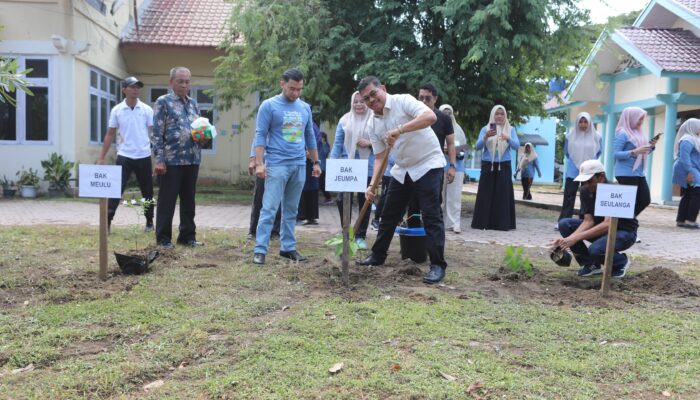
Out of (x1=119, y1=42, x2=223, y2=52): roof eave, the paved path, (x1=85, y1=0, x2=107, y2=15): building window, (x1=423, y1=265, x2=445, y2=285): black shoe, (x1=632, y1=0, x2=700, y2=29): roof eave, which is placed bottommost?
the paved path

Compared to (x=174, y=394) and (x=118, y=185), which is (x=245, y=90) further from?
(x=174, y=394)

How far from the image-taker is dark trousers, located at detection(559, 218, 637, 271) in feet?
17.7

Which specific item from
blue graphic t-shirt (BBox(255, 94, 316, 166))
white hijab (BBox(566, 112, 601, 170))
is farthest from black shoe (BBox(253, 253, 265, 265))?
white hijab (BBox(566, 112, 601, 170))

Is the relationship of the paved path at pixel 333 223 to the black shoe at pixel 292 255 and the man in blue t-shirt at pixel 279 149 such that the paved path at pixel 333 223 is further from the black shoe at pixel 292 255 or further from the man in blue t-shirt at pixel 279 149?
the man in blue t-shirt at pixel 279 149

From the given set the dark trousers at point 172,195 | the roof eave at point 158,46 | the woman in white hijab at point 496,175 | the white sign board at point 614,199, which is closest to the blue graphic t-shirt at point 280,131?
the dark trousers at point 172,195

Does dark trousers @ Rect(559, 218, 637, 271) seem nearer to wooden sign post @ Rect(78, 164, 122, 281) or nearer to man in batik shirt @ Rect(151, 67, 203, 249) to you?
man in batik shirt @ Rect(151, 67, 203, 249)

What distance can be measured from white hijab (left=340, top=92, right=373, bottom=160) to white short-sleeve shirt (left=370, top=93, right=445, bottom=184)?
1667 millimetres

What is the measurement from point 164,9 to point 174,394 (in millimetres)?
18567

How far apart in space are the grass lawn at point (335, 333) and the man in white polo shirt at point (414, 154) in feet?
1.30

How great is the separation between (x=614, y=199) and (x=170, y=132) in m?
4.32

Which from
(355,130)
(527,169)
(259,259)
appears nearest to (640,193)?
(355,130)

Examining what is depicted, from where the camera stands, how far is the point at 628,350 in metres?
3.48

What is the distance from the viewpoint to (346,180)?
4949 millimetres

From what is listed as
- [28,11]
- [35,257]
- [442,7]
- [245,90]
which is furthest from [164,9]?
[35,257]
